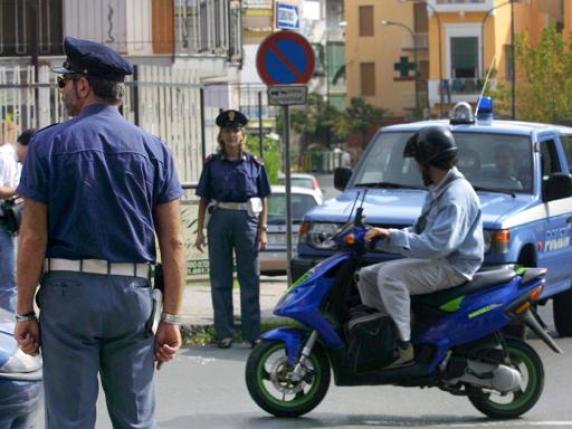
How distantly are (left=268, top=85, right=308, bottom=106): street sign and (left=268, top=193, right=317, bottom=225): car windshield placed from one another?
29.0 feet

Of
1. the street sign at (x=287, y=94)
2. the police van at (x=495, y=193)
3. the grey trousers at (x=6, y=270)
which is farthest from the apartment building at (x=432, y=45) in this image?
the grey trousers at (x=6, y=270)

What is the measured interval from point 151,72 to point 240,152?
4.97 meters

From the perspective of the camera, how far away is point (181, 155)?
60.5 feet

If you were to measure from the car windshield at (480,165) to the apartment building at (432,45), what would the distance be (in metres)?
47.5

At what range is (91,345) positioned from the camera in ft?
19.6

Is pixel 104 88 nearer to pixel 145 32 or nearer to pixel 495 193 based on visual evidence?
pixel 495 193

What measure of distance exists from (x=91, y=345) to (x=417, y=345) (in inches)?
153

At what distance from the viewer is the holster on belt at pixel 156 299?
6.07 meters

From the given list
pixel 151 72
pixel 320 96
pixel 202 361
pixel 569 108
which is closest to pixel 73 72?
pixel 202 361

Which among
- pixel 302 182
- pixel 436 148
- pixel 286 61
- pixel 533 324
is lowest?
pixel 533 324

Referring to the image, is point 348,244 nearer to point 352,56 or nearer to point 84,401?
point 84,401

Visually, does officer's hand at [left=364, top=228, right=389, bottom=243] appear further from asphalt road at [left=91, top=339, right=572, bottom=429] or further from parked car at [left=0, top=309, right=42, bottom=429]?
parked car at [left=0, top=309, right=42, bottom=429]

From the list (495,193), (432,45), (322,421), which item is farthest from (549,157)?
(432,45)

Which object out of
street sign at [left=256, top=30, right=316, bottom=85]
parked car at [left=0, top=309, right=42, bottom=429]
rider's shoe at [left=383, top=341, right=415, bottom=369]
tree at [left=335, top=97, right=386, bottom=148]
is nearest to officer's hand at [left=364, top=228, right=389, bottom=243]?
rider's shoe at [left=383, top=341, right=415, bottom=369]
